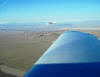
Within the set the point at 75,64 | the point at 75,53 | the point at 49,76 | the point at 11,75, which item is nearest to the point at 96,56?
the point at 75,53

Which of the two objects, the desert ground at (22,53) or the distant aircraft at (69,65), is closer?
the distant aircraft at (69,65)

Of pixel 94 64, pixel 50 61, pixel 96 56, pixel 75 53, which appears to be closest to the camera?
pixel 94 64

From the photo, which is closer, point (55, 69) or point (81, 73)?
point (81, 73)

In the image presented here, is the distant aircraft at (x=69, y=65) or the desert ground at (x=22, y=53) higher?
the distant aircraft at (x=69, y=65)

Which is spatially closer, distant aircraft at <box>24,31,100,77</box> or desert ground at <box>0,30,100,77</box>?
distant aircraft at <box>24,31,100,77</box>

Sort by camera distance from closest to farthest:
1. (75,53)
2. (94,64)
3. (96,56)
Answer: (94,64) < (96,56) < (75,53)

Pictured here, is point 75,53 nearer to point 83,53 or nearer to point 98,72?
point 83,53

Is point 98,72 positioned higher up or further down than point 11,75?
higher up

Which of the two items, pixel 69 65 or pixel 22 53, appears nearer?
pixel 69 65

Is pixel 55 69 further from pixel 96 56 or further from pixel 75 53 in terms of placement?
pixel 96 56

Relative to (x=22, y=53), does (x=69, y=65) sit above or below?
above

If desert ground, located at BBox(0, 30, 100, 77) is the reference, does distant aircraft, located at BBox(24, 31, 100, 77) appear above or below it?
above
